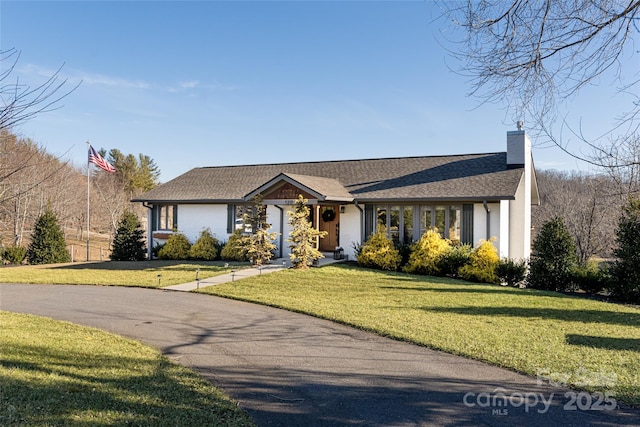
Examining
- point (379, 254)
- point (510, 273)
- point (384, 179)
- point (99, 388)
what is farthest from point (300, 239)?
point (99, 388)

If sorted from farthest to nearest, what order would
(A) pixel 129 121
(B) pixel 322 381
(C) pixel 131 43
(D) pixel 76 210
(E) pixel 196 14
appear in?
1. (D) pixel 76 210
2. (A) pixel 129 121
3. (C) pixel 131 43
4. (E) pixel 196 14
5. (B) pixel 322 381

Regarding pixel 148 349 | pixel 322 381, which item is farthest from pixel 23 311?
pixel 322 381

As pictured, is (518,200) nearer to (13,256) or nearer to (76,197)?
(13,256)

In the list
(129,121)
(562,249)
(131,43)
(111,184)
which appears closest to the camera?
(131,43)

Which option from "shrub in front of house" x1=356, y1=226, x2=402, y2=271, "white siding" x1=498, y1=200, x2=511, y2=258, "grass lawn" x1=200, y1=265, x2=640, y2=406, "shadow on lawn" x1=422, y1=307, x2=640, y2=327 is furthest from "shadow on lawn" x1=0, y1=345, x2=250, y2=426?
"white siding" x1=498, y1=200, x2=511, y2=258

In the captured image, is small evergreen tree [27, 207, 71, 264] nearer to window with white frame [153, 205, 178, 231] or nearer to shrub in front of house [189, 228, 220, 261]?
window with white frame [153, 205, 178, 231]

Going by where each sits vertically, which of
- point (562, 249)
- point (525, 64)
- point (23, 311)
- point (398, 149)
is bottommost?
point (23, 311)

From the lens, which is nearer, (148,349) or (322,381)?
(322,381)

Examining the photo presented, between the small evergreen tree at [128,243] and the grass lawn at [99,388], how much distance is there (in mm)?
17650

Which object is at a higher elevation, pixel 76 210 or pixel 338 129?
pixel 338 129

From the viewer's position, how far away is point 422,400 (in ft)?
16.8

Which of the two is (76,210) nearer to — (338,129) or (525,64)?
(338,129)

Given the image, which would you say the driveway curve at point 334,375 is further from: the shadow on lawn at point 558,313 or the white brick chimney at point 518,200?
the white brick chimney at point 518,200

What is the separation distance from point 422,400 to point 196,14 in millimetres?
12144
